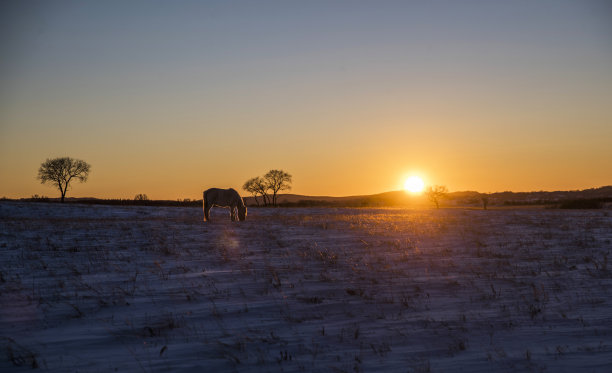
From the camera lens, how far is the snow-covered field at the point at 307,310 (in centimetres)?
396

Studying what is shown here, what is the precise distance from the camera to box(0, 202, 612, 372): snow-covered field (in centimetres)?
Answer: 396

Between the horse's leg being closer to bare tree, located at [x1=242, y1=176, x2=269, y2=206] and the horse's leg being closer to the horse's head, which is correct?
the horse's head

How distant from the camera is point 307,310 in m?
5.61

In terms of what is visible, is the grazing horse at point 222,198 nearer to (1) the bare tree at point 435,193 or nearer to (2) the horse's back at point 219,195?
(2) the horse's back at point 219,195

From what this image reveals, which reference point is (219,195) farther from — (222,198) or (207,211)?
(207,211)

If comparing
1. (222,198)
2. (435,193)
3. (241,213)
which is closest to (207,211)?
(222,198)

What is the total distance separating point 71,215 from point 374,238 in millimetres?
29502

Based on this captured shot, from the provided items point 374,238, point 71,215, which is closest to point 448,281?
point 374,238

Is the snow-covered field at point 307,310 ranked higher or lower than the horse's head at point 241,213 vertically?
lower

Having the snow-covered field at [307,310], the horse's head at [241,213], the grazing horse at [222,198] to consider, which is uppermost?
the grazing horse at [222,198]

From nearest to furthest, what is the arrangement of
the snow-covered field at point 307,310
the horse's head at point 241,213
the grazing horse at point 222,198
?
the snow-covered field at point 307,310 → the grazing horse at point 222,198 → the horse's head at point 241,213

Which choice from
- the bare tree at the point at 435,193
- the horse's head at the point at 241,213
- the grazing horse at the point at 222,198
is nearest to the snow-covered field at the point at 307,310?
the grazing horse at the point at 222,198

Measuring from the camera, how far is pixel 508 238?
543 inches

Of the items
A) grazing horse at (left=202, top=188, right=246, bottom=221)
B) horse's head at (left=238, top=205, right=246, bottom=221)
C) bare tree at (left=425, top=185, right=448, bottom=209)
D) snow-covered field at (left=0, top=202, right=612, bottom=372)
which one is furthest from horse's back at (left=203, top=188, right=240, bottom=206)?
bare tree at (left=425, top=185, right=448, bottom=209)
